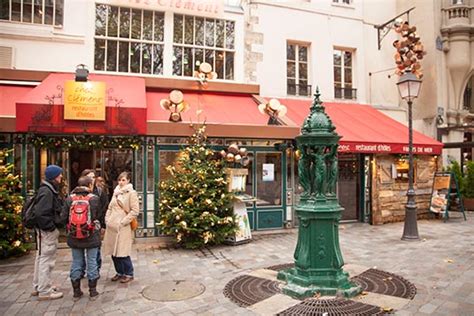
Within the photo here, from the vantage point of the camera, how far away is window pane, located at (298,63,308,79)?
11439mm

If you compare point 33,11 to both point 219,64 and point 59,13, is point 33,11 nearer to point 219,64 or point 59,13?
point 59,13

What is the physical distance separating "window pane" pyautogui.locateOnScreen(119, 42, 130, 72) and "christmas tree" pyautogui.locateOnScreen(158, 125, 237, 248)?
3.37 meters

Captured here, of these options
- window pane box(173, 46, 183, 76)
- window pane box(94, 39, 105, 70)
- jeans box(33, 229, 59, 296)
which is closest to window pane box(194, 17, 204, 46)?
window pane box(173, 46, 183, 76)

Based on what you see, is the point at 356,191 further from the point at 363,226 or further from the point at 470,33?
the point at 470,33

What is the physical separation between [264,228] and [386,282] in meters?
4.32

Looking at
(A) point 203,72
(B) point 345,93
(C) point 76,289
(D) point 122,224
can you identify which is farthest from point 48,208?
(B) point 345,93

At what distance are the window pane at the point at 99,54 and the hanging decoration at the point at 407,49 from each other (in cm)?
846

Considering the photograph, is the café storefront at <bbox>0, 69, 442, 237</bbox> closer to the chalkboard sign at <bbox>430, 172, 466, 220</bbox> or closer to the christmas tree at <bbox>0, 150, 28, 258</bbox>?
the chalkboard sign at <bbox>430, 172, 466, 220</bbox>

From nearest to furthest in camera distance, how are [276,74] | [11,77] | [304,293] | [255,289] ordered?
[304,293] < [255,289] < [11,77] < [276,74]

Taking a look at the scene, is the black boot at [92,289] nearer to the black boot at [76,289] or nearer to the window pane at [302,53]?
the black boot at [76,289]

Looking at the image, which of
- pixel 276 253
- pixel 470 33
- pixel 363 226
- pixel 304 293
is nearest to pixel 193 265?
pixel 276 253

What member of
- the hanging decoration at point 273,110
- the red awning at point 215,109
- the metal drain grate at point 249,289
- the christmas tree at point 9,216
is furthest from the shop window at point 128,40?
the metal drain grate at point 249,289

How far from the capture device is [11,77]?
8.43m

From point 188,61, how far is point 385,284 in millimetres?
7751
